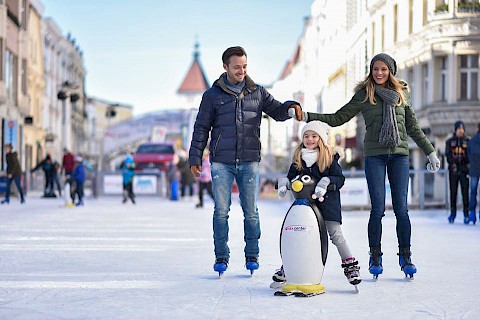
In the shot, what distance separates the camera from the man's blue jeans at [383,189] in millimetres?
7836

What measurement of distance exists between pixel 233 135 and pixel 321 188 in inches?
51.6

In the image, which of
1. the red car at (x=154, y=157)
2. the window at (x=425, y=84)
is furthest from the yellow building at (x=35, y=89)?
the window at (x=425, y=84)

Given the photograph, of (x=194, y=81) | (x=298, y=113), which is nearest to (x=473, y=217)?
(x=298, y=113)

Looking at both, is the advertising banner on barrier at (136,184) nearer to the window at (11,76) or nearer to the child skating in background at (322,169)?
the window at (11,76)

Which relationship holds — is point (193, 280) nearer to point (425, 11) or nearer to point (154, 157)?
point (425, 11)

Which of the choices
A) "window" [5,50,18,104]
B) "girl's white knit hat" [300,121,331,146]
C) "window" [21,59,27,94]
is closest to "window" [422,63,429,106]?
"window" [5,50,18,104]

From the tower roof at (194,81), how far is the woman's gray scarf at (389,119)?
166 meters

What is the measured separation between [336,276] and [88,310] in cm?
258

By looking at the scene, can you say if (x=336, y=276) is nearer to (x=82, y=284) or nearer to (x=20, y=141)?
(x=82, y=284)

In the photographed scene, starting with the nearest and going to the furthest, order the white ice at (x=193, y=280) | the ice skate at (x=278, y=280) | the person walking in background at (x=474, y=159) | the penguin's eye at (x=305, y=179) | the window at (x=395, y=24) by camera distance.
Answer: the white ice at (x=193, y=280) → the penguin's eye at (x=305, y=179) → the ice skate at (x=278, y=280) → the person walking in background at (x=474, y=159) → the window at (x=395, y=24)

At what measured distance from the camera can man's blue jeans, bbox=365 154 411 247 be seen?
784cm

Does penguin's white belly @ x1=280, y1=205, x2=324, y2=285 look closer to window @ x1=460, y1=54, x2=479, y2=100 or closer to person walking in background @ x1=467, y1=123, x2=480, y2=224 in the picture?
person walking in background @ x1=467, y1=123, x2=480, y2=224

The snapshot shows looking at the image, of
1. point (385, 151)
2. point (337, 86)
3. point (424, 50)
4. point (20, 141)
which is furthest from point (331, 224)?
point (20, 141)

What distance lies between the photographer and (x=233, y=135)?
793cm
